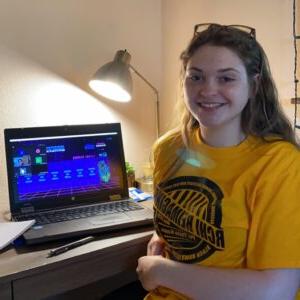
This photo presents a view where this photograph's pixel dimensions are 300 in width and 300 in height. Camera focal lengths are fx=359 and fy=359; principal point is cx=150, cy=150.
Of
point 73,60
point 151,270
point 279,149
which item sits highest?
point 73,60

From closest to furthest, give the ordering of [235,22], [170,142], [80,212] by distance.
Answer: [170,142] < [80,212] < [235,22]

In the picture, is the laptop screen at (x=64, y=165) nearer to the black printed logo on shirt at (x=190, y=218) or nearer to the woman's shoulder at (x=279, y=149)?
the black printed logo on shirt at (x=190, y=218)

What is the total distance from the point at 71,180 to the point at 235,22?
93 cm

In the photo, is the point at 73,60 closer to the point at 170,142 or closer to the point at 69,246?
the point at 170,142

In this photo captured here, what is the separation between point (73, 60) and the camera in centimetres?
156

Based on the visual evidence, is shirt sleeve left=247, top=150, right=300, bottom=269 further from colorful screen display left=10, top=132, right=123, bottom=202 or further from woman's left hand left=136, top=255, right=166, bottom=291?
colorful screen display left=10, top=132, right=123, bottom=202

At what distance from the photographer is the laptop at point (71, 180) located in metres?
1.18

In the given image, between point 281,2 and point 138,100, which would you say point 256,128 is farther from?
point 138,100

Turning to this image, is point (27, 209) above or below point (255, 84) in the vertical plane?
below

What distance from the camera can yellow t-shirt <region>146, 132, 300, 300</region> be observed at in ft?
2.62

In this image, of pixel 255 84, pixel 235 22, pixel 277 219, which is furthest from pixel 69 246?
pixel 235 22

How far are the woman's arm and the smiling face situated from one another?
37 cm

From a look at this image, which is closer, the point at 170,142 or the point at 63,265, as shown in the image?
the point at 63,265

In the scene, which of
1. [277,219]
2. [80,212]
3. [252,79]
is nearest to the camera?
[277,219]
